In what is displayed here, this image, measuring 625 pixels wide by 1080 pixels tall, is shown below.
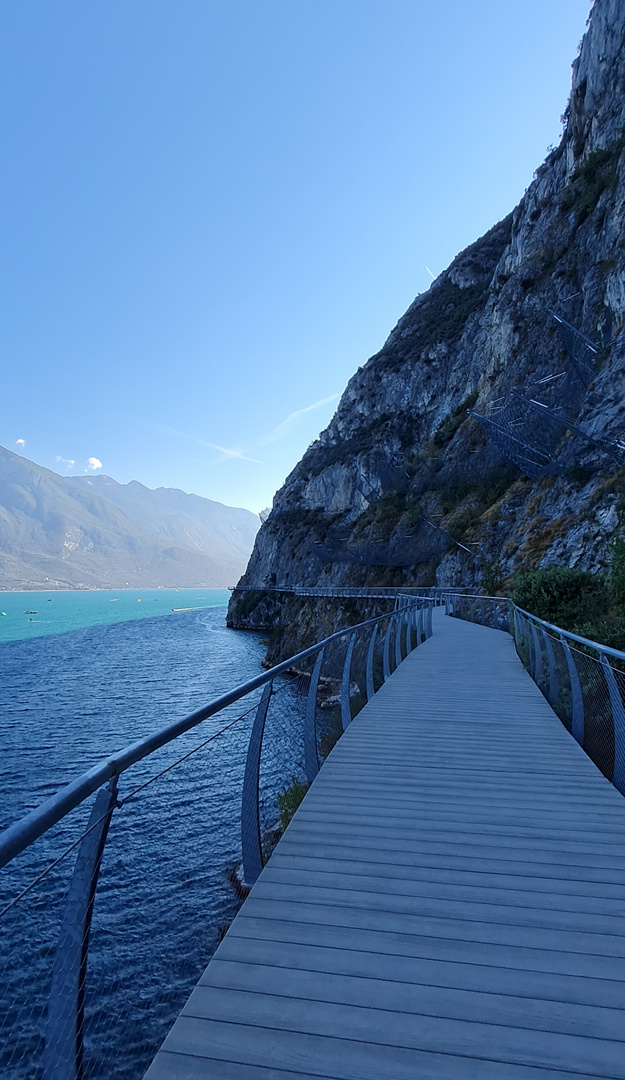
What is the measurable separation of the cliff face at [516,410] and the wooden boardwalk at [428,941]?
15.2 metres

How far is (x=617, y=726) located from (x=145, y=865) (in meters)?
Result: 9.75

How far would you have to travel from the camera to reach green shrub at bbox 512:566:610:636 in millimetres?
11070

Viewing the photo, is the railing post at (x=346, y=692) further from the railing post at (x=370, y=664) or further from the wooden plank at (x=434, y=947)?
the wooden plank at (x=434, y=947)

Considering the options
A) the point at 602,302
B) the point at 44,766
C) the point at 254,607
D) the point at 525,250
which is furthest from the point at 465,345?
the point at 44,766

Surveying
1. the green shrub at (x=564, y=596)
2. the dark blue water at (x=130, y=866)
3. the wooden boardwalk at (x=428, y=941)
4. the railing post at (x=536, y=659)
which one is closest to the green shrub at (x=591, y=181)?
the green shrub at (x=564, y=596)

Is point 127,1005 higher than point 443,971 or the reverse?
the reverse

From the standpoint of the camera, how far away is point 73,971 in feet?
5.04

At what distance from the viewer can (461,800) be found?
13.1 ft

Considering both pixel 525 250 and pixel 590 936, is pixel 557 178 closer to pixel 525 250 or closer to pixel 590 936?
pixel 525 250

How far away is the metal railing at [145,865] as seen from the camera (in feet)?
5.16

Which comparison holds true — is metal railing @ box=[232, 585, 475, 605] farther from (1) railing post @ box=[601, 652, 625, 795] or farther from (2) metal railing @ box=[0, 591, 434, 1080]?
(1) railing post @ box=[601, 652, 625, 795]

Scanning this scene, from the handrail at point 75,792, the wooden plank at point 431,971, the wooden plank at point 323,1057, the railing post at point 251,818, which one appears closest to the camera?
the handrail at point 75,792

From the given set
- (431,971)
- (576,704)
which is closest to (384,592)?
(576,704)

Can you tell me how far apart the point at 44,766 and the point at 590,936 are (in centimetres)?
1767
